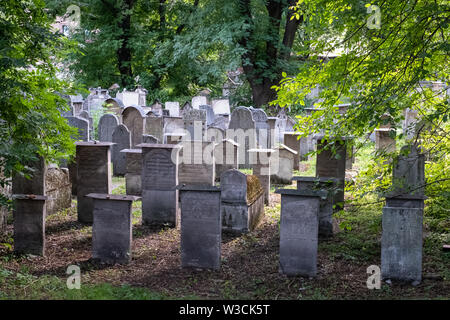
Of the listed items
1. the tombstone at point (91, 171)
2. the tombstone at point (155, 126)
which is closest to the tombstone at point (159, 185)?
the tombstone at point (91, 171)

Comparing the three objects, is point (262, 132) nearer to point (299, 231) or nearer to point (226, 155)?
point (226, 155)

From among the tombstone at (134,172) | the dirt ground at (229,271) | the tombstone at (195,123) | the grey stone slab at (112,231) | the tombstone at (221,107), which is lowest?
the dirt ground at (229,271)

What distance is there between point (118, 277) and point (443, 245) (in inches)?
175

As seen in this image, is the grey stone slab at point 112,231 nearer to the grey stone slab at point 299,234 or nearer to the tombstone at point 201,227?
the tombstone at point 201,227

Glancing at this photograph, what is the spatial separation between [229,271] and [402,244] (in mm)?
2169

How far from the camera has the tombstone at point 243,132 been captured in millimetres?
13797

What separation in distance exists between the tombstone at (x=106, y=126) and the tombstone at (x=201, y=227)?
849cm

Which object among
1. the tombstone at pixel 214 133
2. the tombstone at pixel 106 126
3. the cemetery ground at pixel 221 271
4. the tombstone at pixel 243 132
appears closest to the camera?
the cemetery ground at pixel 221 271

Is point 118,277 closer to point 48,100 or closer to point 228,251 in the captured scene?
point 228,251

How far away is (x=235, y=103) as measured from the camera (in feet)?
86.8

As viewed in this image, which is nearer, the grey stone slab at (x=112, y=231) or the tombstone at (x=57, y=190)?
the grey stone slab at (x=112, y=231)

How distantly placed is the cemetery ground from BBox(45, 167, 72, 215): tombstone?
27.0 inches

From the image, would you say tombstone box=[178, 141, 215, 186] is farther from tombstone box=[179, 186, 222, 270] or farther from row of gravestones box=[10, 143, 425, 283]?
tombstone box=[179, 186, 222, 270]

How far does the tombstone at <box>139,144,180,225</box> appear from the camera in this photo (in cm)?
830
